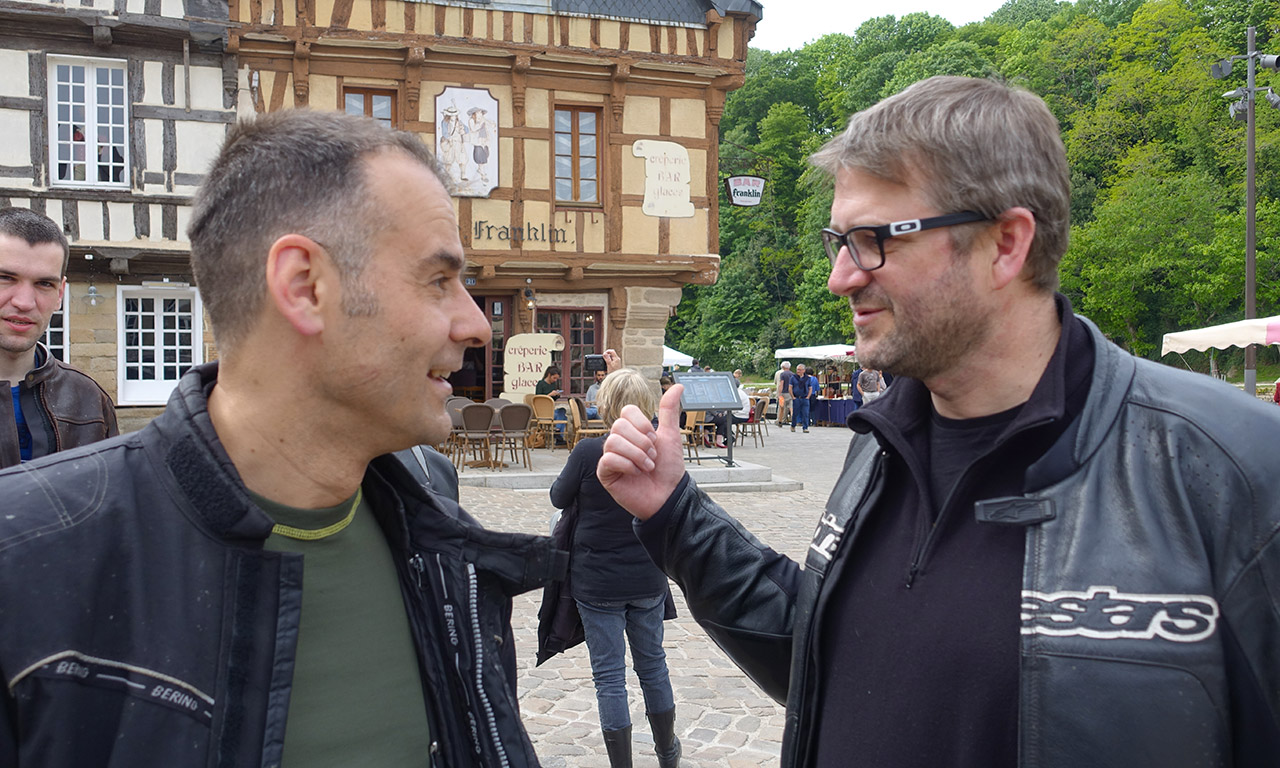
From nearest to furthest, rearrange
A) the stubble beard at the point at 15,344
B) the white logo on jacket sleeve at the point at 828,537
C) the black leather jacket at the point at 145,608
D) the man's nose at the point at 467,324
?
the black leather jacket at the point at 145,608
the man's nose at the point at 467,324
the white logo on jacket sleeve at the point at 828,537
the stubble beard at the point at 15,344

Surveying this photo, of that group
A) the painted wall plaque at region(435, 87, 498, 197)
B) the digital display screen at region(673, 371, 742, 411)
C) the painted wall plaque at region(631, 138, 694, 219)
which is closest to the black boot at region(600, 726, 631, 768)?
the digital display screen at region(673, 371, 742, 411)

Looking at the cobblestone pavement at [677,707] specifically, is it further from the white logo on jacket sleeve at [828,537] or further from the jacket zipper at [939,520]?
the jacket zipper at [939,520]

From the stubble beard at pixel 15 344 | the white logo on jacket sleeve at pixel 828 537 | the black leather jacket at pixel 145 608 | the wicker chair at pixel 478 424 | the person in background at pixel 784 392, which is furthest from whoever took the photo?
the person in background at pixel 784 392

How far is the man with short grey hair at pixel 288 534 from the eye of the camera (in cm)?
130

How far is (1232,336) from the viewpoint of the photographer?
1727cm

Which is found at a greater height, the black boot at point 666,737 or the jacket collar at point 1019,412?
the jacket collar at point 1019,412

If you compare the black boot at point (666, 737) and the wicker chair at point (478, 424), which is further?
the wicker chair at point (478, 424)

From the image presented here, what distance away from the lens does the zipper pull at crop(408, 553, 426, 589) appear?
1.72 m

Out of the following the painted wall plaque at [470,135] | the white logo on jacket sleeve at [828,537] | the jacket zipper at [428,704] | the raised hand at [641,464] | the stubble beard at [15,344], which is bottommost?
the jacket zipper at [428,704]

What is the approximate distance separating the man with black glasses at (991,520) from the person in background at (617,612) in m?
2.19

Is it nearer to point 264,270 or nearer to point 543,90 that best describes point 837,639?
point 264,270

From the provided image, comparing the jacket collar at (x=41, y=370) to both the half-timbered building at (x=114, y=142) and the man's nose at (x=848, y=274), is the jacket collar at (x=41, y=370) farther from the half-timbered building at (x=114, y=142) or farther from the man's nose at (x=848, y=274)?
the half-timbered building at (x=114, y=142)

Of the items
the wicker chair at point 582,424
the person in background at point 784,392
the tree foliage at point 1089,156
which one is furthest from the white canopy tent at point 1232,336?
the wicker chair at point 582,424

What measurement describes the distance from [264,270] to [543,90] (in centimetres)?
1589
